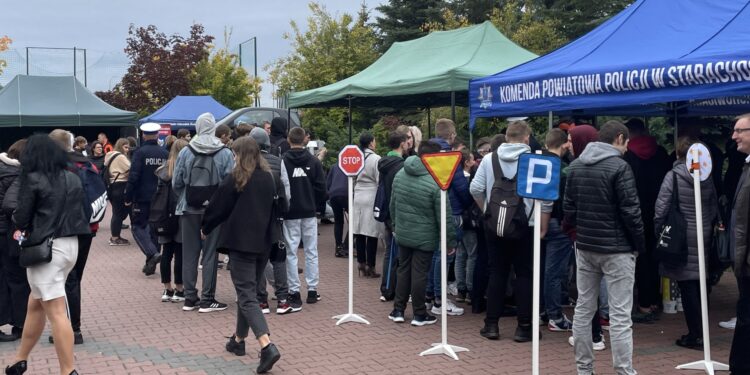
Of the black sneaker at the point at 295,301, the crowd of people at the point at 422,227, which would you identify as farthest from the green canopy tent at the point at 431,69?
the black sneaker at the point at 295,301

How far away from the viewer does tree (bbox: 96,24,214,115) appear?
31.9 metres

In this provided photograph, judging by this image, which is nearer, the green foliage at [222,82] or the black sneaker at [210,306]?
the black sneaker at [210,306]

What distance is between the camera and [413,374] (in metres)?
6.09

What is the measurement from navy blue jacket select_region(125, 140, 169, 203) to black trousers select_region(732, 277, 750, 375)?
25.6ft

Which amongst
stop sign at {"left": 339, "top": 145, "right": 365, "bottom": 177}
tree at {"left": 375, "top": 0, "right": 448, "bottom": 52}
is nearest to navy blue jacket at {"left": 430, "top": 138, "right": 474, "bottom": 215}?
stop sign at {"left": 339, "top": 145, "right": 365, "bottom": 177}

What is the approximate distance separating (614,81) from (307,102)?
865 centimetres

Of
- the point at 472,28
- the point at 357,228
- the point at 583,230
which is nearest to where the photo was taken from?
the point at 583,230

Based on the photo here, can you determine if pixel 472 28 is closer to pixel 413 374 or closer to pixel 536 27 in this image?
pixel 413 374

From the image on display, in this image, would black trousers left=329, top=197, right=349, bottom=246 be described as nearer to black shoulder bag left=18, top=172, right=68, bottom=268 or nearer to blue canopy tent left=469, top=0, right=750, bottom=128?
blue canopy tent left=469, top=0, right=750, bottom=128

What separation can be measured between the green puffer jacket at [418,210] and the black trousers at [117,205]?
24.6 ft

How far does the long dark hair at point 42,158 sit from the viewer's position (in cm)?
562

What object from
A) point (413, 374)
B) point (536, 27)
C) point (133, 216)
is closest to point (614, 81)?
point (413, 374)

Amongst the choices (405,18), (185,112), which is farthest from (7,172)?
(405,18)

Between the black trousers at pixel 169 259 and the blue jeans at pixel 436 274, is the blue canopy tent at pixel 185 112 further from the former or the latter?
the blue jeans at pixel 436 274
